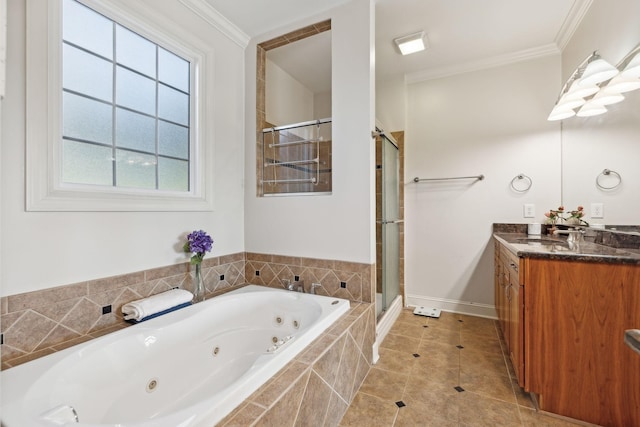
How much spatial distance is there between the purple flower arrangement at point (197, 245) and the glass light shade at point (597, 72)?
2.76 metres

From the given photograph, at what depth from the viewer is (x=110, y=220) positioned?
1.59 meters

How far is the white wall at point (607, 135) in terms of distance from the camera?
66.0 inches

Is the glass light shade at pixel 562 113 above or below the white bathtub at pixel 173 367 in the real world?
above

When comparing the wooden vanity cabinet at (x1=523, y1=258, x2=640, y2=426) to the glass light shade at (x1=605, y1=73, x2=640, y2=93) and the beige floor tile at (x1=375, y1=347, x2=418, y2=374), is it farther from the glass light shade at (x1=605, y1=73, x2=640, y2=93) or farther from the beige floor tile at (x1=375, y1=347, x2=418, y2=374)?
the glass light shade at (x1=605, y1=73, x2=640, y2=93)

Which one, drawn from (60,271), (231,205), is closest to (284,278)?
(231,205)

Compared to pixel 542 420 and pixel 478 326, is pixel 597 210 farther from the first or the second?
pixel 542 420

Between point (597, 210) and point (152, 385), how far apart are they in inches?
121

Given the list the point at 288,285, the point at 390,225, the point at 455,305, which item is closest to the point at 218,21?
the point at 288,285

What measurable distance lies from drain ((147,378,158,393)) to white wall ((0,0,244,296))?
25.2 inches

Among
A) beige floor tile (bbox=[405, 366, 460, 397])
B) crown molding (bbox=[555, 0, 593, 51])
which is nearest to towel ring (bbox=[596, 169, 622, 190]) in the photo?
crown molding (bbox=[555, 0, 593, 51])

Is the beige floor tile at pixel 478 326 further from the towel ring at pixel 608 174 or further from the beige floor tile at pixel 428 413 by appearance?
the towel ring at pixel 608 174

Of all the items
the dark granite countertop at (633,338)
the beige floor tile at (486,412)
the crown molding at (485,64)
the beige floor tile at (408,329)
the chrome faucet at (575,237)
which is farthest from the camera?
the crown molding at (485,64)

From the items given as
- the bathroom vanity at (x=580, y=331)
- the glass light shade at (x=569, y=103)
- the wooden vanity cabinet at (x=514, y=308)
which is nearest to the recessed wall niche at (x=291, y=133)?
the wooden vanity cabinet at (x=514, y=308)

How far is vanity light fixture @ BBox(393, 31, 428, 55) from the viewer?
2404 millimetres
